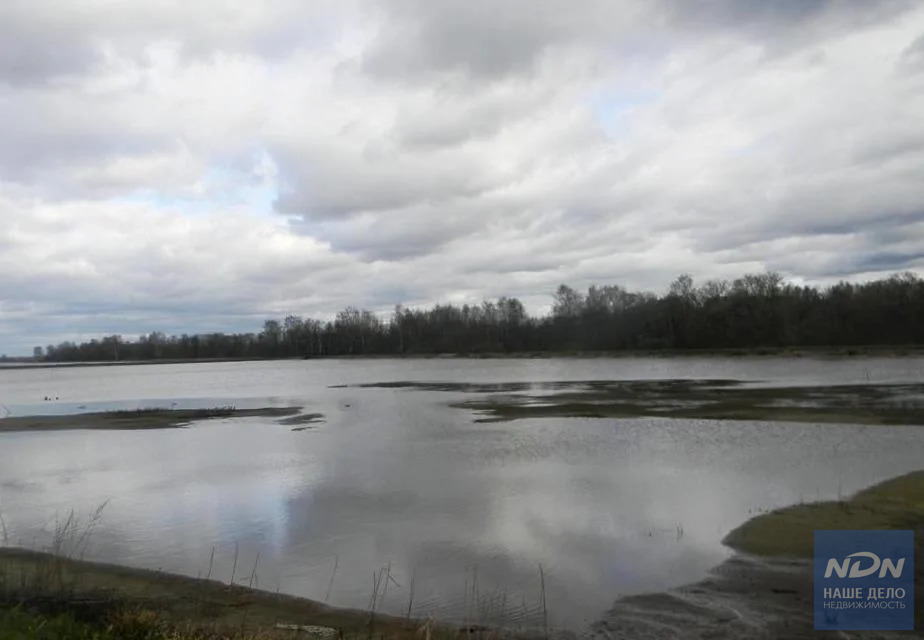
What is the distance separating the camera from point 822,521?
12.0 meters

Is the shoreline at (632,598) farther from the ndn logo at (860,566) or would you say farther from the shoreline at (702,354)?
the shoreline at (702,354)

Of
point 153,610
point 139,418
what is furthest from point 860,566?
point 139,418

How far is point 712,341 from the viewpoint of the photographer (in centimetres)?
10094

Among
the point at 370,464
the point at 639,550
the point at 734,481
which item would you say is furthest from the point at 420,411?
the point at 639,550

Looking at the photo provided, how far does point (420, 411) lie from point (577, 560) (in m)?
25.5

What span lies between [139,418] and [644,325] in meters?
85.4

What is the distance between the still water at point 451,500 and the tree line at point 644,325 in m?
78.3

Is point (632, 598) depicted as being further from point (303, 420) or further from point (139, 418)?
point (139, 418)

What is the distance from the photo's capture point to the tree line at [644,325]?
306 feet

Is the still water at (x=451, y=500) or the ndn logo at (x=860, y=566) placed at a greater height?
the ndn logo at (x=860, y=566)

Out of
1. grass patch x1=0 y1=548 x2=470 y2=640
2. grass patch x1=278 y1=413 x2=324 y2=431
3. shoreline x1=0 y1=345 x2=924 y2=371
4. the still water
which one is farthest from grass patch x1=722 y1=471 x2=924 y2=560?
shoreline x1=0 y1=345 x2=924 y2=371

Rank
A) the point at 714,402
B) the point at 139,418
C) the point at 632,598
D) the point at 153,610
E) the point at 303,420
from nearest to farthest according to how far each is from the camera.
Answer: the point at 153,610, the point at 632,598, the point at 714,402, the point at 303,420, the point at 139,418

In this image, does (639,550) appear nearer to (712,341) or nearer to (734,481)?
(734,481)

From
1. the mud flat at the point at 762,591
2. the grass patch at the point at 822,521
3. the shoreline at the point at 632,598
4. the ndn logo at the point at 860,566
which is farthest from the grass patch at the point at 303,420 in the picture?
the ndn logo at the point at 860,566
